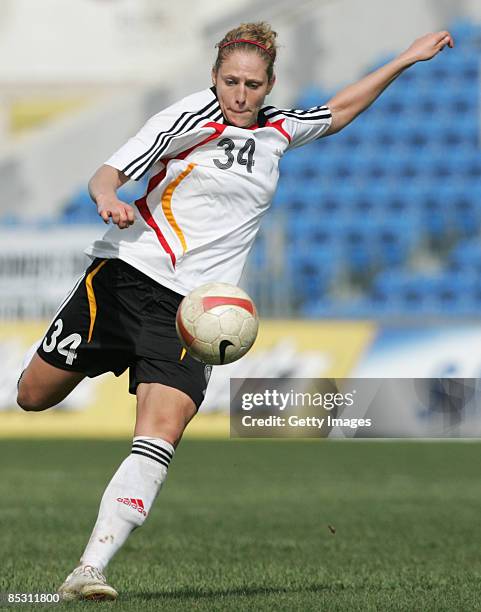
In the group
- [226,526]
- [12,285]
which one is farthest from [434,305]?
[226,526]

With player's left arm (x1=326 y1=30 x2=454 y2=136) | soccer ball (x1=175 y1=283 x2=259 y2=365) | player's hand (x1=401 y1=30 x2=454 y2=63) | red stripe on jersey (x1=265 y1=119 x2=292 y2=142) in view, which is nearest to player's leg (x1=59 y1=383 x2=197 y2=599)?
soccer ball (x1=175 y1=283 x2=259 y2=365)

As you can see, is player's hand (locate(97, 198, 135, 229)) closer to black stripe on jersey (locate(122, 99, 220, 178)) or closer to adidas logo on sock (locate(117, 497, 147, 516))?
black stripe on jersey (locate(122, 99, 220, 178))

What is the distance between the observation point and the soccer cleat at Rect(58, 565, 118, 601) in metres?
4.68

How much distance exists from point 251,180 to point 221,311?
63 cm

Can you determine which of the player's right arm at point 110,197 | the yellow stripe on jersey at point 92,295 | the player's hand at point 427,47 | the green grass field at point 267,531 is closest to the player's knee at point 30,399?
the yellow stripe on jersey at point 92,295

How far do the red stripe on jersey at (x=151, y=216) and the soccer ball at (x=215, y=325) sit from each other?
0.29 meters

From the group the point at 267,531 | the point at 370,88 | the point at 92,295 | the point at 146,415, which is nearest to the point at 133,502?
the point at 146,415

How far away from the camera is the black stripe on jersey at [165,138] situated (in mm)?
4934

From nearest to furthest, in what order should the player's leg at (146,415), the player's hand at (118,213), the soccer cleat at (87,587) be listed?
the player's hand at (118,213)
the soccer cleat at (87,587)
the player's leg at (146,415)

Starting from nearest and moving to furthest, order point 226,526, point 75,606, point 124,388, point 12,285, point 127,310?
point 75,606 → point 127,310 → point 226,526 → point 124,388 → point 12,285

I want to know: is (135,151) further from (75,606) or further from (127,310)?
(75,606)

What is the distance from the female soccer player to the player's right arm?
0.01 metres

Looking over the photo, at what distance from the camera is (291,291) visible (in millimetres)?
19844

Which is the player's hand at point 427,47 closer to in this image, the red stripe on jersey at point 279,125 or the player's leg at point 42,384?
the red stripe on jersey at point 279,125
